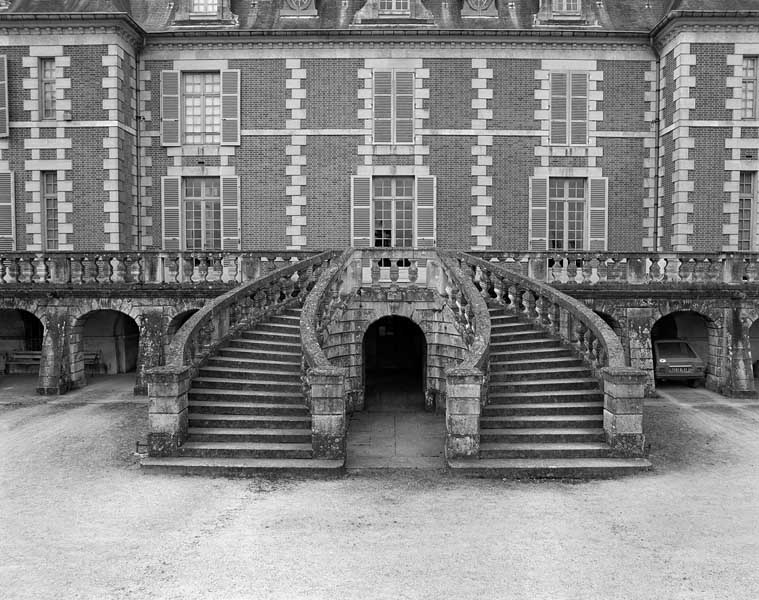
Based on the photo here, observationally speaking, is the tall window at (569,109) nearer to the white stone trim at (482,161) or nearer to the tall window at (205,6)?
the white stone trim at (482,161)

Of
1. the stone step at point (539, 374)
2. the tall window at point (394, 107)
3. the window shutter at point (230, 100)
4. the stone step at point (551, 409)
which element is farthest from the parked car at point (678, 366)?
the window shutter at point (230, 100)

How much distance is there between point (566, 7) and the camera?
54.2ft

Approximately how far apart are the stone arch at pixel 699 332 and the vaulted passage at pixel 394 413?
5907 millimetres

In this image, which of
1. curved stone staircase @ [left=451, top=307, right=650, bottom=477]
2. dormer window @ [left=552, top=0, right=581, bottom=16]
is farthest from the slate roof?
curved stone staircase @ [left=451, top=307, right=650, bottom=477]

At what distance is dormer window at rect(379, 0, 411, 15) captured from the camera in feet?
53.8

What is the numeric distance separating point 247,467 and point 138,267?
747cm

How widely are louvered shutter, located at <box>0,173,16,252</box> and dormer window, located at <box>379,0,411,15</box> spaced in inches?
427

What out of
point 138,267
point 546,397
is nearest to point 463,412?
point 546,397

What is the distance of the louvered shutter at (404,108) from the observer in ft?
53.1

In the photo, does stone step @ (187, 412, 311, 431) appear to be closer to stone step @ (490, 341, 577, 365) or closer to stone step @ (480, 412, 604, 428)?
stone step @ (480, 412, 604, 428)

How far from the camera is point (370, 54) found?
16141 millimetres

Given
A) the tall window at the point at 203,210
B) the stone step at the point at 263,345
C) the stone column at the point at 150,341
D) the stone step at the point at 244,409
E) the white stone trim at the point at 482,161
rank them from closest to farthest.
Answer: the stone step at the point at 244,409
the stone step at the point at 263,345
the stone column at the point at 150,341
the white stone trim at the point at 482,161
the tall window at the point at 203,210

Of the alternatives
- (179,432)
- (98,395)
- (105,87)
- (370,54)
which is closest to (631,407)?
(179,432)

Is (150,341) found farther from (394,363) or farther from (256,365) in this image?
(394,363)
